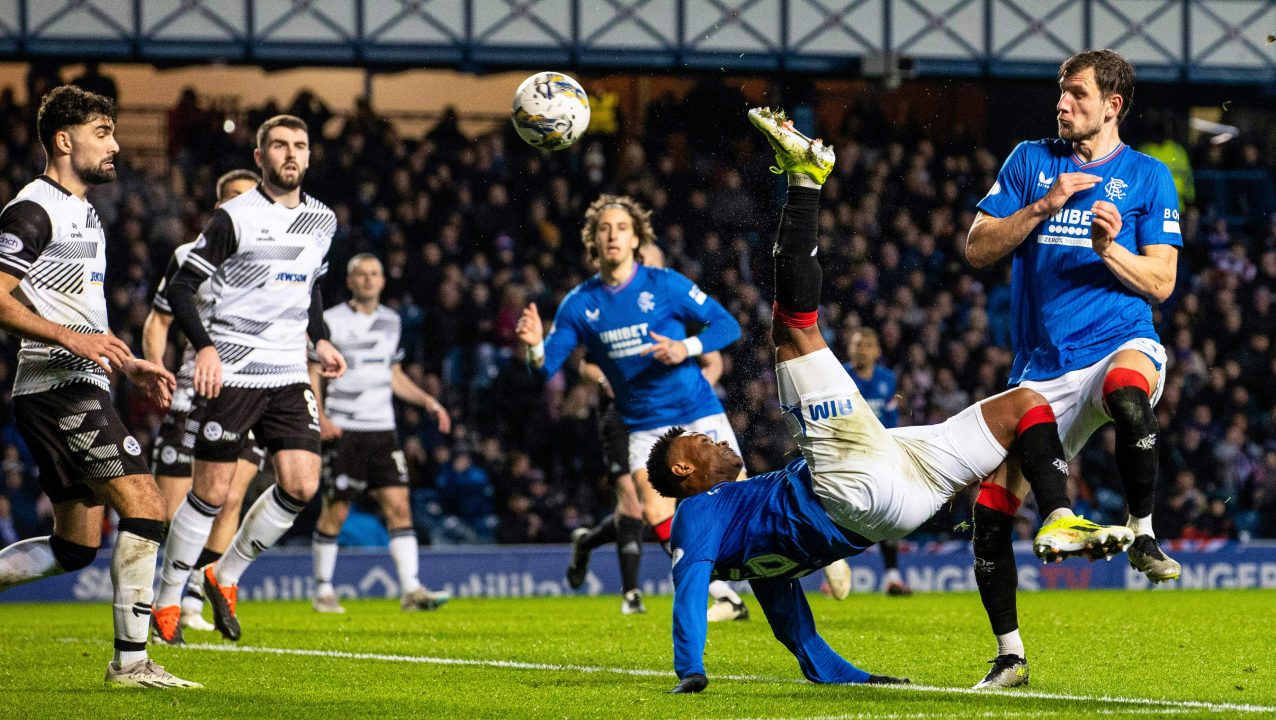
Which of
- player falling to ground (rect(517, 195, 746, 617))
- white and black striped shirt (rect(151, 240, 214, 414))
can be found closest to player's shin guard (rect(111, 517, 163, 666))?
white and black striped shirt (rect(151, 240, 214, 414))

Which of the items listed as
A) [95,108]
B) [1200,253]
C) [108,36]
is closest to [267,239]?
[95,108]

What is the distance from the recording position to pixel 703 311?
386 inches

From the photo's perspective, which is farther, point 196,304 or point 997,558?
point 196,304

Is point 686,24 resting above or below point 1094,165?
above

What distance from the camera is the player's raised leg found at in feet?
20.0

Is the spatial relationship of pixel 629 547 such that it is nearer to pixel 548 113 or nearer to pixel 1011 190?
pixel 548 113

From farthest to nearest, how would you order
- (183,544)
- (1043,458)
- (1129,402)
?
1. (183,544)
2. (1129,402)
3. (1043,458)

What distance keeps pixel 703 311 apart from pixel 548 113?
167 cm

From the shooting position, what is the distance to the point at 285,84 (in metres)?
20.0

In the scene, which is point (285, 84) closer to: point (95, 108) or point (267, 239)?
point (267, 239)

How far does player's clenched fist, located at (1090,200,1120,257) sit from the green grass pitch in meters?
1.65

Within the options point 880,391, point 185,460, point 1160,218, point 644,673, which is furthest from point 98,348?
point 880,391

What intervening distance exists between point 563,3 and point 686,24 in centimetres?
139

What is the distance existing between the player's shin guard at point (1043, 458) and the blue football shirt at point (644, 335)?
373 centimetres
